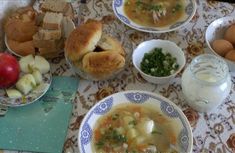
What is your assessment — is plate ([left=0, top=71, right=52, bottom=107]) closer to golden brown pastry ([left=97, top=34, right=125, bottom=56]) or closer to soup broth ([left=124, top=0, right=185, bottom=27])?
golden brown pastry ([left=97, top=34, right=125, bottom=56])

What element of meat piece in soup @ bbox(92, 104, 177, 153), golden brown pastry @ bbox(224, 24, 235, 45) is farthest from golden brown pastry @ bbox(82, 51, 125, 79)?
golden brown pastry @ bbox(224, 24, 235, 45)

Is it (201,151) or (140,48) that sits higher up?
(140,48)

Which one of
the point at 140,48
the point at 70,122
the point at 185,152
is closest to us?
the point at 185,152

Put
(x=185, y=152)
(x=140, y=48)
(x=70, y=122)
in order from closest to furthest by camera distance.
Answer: (x=185, y=152) → (x=70, y=122) → (x=140, y=48)

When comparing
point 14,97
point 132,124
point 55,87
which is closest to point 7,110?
point 14,97

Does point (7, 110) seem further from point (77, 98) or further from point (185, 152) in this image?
point (185, 152)

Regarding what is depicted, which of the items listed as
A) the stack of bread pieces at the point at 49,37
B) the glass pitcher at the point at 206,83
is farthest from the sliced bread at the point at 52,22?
the glass pitcher at the point at 206,83

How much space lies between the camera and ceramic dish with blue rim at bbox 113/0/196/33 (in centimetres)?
116

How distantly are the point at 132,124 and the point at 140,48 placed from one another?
0.27m

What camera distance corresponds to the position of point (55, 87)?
1.04 m

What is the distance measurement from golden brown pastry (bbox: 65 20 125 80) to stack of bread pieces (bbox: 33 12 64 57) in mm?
51

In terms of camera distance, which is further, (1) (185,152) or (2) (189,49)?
(2) (189,49)

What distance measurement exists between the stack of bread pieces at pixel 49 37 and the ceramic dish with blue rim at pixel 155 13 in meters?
0.21

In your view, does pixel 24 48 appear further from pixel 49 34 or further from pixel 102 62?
→ pixel 102 62
